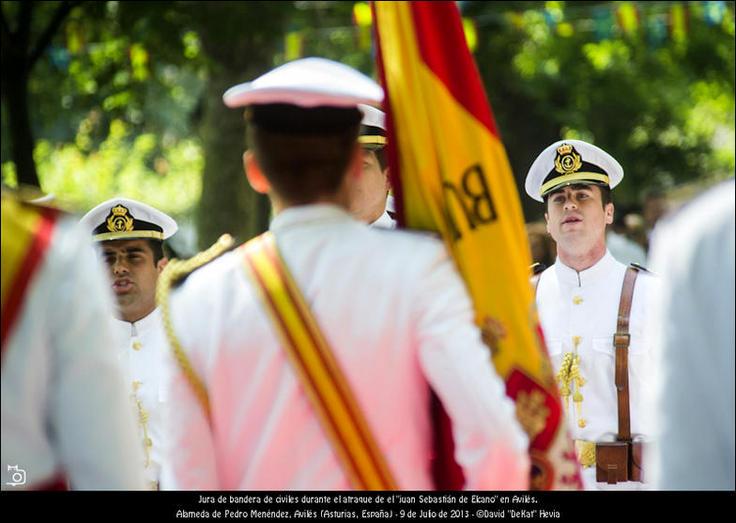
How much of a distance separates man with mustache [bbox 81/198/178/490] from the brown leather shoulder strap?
6.35 feet

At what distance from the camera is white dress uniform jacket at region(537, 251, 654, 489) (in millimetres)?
6008

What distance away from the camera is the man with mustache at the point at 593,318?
5.97 meters

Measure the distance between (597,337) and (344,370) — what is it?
3.30 meters

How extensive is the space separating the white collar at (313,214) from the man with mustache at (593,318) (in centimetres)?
295

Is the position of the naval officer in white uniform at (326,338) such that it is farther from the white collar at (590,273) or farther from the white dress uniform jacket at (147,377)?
the white collar at (590,273)

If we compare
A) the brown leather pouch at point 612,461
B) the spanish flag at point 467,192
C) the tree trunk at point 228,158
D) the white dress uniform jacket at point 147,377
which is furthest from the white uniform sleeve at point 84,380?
the tree trunk at point 228,158

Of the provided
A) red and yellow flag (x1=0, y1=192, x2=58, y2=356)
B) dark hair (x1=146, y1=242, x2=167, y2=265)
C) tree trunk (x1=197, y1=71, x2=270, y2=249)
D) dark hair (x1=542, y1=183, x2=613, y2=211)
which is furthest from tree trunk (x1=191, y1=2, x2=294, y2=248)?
red and yellow flag (x1=0, y1=192, x2=58, y2=356)

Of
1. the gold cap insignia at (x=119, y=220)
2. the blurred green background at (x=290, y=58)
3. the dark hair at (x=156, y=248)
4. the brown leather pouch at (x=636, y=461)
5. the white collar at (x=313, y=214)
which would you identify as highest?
the blurred green background at (x=290, y=58)

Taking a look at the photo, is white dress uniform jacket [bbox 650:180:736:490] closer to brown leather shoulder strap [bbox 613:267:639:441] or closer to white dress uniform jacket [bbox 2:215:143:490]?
white dress uniform jacket [bbox 2:215:143:490]

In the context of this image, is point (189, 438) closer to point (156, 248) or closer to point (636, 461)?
point (636, 461)

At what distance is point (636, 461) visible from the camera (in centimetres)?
590

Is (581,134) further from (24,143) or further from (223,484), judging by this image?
(223,484)

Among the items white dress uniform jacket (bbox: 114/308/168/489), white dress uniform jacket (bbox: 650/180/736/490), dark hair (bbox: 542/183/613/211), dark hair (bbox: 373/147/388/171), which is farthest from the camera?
dark hair (bbox: 542/183/613/211)

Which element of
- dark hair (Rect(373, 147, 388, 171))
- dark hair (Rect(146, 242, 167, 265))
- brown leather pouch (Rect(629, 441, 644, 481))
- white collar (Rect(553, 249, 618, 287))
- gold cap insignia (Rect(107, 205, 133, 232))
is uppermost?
dark hair (Rect(373, 147, 388, 171))
